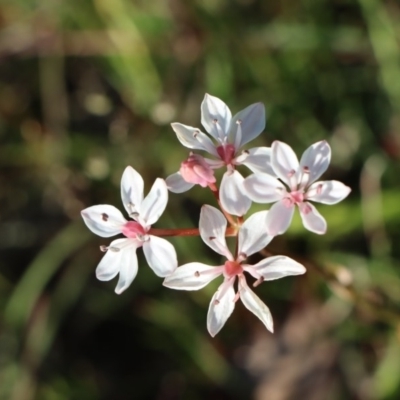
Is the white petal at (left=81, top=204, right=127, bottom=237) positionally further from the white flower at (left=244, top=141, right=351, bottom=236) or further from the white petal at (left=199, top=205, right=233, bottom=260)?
the white flower at (left=244, top=141, right=351, bottom=236)

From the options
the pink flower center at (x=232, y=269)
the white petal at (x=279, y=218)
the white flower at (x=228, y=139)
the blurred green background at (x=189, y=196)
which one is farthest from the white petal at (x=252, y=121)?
the blurred green background at (x=189, y=196)

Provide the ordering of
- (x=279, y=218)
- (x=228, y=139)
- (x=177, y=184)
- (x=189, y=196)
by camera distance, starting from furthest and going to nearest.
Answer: (x=189, y=196)
(x=228, y=139)
(x=177, y=184)
(x=279, y=218)

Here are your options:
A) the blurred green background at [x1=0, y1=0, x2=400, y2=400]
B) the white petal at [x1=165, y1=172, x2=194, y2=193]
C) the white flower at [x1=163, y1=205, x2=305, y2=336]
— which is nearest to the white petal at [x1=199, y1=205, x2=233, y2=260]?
the white flower at [x1=163, y1=205, x2=305, y2=336]

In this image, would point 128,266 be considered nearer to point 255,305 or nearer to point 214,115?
point 255,305

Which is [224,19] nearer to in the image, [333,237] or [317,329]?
[333,237]

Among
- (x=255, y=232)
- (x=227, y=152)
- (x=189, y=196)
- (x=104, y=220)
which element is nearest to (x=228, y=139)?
(x=227, y=152)

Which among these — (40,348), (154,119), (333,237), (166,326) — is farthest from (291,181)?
(40,348)

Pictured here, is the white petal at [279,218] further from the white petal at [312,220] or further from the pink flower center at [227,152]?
the pink flower center at [227,152]
